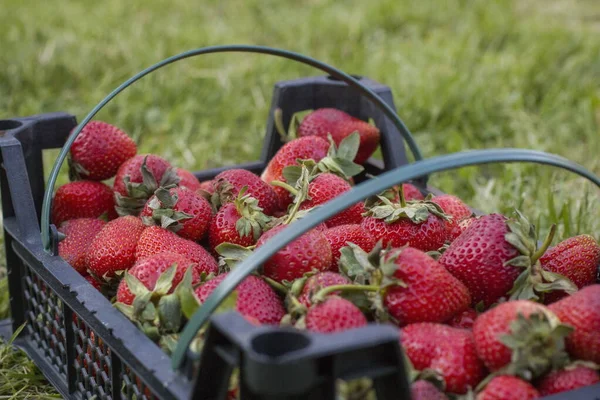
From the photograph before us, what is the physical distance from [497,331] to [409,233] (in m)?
0.30

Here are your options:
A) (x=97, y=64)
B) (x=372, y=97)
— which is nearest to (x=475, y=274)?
(x=372, y=97)

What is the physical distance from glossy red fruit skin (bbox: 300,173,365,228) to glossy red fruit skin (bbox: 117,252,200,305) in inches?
10.4

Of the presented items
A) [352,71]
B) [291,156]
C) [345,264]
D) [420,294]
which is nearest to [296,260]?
[345,264]

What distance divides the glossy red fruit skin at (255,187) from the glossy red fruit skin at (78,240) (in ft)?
0.74

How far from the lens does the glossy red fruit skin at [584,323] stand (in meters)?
0.98

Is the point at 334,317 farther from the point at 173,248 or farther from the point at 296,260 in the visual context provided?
the point at 173,248

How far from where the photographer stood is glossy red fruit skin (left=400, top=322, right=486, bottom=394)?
987 mm

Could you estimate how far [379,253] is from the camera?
1.11m

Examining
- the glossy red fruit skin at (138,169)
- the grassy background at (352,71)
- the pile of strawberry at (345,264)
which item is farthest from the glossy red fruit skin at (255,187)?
the grassy background at (352,71)

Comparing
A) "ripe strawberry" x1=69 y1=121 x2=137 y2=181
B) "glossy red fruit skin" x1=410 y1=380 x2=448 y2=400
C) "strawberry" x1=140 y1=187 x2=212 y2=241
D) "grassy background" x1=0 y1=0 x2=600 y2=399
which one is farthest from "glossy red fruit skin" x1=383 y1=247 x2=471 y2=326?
"grassy background" x1=0 y1=0 x2=600 y2=399

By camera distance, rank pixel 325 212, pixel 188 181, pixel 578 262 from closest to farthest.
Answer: pixel 325 212, pixel 578 262, pixel 188 181

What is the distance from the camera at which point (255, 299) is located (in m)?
1.08

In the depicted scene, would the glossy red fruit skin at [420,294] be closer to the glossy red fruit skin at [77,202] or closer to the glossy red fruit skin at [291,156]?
the glossy red fruit skin at [291,156]

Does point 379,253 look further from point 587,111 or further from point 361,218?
point 587,111
